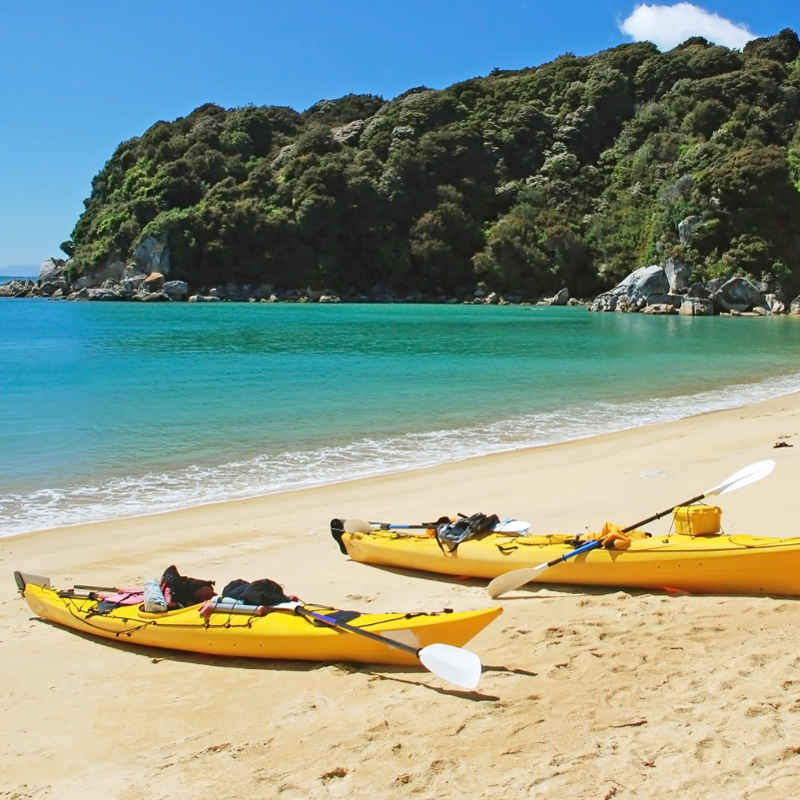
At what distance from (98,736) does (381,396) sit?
13.1 meters

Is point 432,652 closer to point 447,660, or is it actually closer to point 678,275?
point 447,660

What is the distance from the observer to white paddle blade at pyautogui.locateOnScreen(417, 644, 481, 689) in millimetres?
3912

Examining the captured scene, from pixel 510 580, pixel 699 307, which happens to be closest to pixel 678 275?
pixel 699 307

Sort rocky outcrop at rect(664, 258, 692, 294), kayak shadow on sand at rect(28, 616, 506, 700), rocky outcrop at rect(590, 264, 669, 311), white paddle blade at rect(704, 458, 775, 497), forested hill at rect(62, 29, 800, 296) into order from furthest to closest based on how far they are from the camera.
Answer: forested hill at rect(62, 29, 800, 296) < rocky outcrop at rect(590, 264, 669, 311) < rocky outcrop at rect(664, 258, 692, 294) < white paddle blade at rect(704, 458, 775, 497) < kayak shadow on sand at rect(28, 616, 506, 700)

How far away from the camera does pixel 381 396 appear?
16922 mm

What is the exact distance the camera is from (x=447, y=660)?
13.3ft

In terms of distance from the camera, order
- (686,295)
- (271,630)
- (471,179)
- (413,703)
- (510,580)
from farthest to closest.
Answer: (471,179) < (686,295) < (510,580) < (271,630) < (413,703)

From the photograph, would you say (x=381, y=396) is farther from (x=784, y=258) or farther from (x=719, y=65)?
(x=719, y=65)

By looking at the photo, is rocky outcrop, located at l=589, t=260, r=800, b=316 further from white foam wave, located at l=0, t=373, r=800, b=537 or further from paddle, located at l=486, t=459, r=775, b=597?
paddle, located at l=486, t=459, r=775, b=597

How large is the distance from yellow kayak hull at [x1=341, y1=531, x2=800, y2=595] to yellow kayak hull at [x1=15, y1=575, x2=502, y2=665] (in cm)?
150

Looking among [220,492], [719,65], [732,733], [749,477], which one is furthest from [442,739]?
[719,65]

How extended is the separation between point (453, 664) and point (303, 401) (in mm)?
12469

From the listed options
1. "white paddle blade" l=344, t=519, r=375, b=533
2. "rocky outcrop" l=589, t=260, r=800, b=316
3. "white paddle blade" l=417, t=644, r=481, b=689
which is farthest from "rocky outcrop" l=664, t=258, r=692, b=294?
"white paddle blade" l=417, t=644, r=481, b=689

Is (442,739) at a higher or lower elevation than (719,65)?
lower
